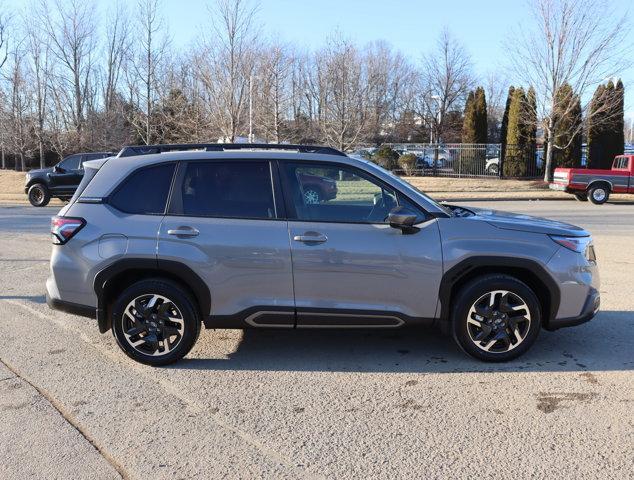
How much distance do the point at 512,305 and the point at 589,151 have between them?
3210 cm

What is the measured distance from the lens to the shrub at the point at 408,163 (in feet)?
113

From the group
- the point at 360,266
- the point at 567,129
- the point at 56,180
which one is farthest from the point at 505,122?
the point at 360,266

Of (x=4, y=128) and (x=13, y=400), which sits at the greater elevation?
(x=4, y=128)

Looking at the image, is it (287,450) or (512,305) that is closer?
(287,450)

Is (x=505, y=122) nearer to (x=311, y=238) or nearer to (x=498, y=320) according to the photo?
(x=498, y=320)

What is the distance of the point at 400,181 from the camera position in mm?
4766

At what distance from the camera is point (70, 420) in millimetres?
3727

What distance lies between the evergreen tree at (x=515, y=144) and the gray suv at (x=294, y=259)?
1155 inches

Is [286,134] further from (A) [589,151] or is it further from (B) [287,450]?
(B) [287,450]

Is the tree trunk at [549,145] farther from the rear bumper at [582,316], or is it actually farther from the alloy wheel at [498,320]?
the alloy wheel at [498,320]

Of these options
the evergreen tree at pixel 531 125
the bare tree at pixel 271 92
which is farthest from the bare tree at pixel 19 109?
the evergreen tree at pixel 531 125

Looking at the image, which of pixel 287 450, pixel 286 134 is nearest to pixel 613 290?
pixel 287 450

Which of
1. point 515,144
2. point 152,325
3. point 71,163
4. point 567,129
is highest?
point 567,129

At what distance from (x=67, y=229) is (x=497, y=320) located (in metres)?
3.65
